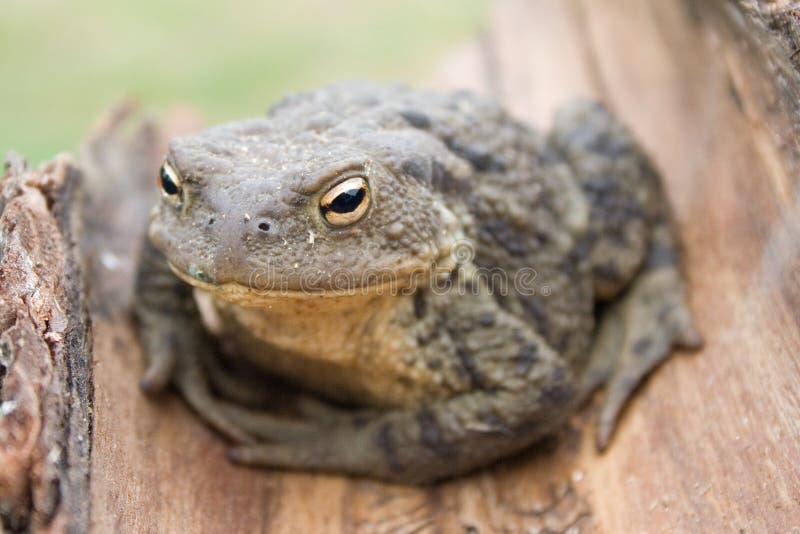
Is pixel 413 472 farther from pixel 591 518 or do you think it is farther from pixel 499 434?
pixel 591 518

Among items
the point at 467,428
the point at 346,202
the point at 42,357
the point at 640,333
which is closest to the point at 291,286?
the point at 346,202

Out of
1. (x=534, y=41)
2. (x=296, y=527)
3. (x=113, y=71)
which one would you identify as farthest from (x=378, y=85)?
(x=113, y=71)

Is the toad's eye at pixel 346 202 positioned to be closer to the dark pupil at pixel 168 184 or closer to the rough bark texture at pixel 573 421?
the dark pupil at pixel 168 184

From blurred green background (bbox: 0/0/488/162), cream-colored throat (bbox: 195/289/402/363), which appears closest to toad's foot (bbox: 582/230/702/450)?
cream-colored throat (bbox: 195/289/402/363)

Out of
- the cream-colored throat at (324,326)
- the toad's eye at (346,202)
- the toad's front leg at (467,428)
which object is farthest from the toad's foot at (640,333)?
the toad's eye at (346,202)

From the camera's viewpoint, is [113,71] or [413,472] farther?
[113,71]

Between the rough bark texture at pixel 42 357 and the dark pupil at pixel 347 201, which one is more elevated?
the dark pupil at pixel 347 201
